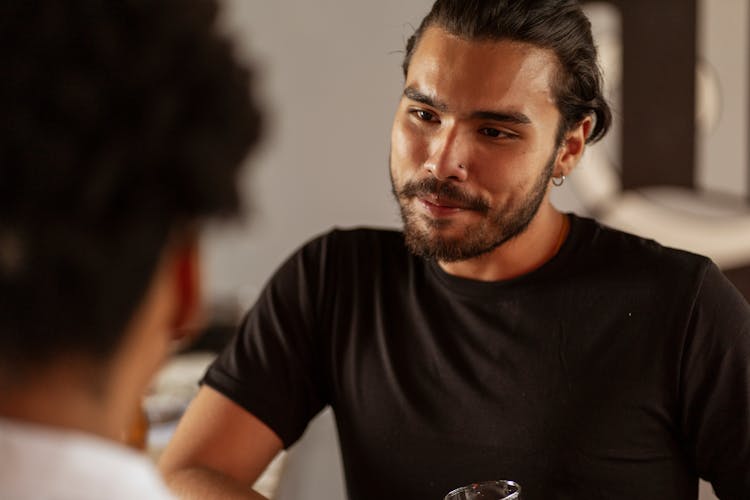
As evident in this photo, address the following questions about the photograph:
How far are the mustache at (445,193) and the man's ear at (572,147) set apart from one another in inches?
7.3

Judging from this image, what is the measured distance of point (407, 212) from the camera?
4.49 feet

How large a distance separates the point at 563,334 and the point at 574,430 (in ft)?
0.46

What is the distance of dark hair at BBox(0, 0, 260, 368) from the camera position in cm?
54

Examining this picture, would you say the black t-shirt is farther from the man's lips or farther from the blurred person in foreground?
the blurred person in foreground

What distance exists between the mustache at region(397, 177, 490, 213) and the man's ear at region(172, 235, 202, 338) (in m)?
0.68

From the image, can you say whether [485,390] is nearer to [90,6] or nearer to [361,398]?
[361,398]

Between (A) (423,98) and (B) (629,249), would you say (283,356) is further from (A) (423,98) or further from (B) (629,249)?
(B) (629,249)

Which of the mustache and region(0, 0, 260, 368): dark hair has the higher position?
region(0, 0, 260, 368): dark hair

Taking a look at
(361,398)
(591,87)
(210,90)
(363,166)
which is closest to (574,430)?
(361,398)

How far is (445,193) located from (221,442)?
49 centimetres

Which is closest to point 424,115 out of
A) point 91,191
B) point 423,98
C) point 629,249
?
point 423,98

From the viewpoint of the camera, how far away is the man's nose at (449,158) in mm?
1322

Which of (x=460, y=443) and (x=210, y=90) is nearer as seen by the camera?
(x=210, y=90)

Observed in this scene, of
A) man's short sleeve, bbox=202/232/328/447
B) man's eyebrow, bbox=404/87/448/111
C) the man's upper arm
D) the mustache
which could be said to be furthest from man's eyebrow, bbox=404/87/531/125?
the man's upper arm
